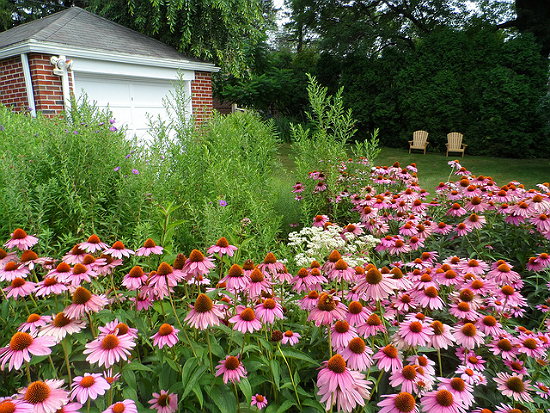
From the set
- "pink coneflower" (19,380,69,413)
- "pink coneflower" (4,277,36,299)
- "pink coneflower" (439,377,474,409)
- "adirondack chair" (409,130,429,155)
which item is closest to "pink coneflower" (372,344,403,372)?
"pink coneflower" (439,377,474,409)

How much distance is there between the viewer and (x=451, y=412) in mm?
990

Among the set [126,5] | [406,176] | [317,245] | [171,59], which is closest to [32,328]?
[317,245]

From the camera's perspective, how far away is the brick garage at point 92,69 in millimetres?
6438

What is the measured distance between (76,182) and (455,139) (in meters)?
11.1

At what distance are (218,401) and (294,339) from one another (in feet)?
1.12

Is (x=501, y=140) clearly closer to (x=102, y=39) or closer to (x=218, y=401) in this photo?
(x=102, y=39)

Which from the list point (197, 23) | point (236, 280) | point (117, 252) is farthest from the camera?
point (197, 23)

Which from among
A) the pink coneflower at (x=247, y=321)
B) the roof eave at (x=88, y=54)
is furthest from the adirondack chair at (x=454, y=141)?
the pink coneflower at (x=247, y=321)

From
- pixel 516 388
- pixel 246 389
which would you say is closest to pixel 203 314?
pixel 246 389

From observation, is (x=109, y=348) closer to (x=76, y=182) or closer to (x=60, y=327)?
(x=60, y=327)

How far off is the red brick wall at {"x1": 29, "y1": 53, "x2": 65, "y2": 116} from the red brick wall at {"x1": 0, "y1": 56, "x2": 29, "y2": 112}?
25cm

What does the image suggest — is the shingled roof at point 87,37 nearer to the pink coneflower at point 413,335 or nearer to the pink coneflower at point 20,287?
the pink coneflower at point 20,287

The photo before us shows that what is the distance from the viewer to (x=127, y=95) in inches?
313

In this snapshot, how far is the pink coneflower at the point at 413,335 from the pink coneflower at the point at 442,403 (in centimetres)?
16
